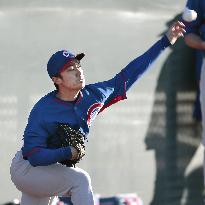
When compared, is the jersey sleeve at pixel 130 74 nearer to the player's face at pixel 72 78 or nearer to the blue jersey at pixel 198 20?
the player's face at pixel 72 78

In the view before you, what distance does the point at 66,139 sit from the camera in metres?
5.39

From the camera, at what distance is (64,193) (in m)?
5.54

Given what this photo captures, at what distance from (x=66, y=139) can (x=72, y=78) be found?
408 millimetres

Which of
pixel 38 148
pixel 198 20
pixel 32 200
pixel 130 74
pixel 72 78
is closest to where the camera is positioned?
pixel 38 148

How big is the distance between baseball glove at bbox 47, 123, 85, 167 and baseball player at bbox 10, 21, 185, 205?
0.12 ft

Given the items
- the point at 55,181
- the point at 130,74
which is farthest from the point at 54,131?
the point at 130,74

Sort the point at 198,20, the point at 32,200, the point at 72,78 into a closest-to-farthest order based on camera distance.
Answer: the point at 72,78 < the point at 32,200 < the point at 198,20

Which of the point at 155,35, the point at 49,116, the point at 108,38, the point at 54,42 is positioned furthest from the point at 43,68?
the point at 49,116

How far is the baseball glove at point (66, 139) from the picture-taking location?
539 centimetres

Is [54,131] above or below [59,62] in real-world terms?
below

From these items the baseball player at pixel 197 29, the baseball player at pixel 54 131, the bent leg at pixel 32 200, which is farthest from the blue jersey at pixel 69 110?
the baseball player at pixel 197 29

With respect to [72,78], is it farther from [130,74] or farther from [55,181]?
[55,181]

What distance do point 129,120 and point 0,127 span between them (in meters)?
1.26

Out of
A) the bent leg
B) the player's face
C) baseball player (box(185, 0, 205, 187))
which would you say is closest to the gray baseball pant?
the bent leg
